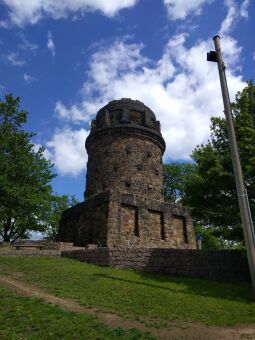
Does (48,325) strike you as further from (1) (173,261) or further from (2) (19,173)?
(2) (19,173)

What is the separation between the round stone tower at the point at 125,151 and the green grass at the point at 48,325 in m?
15.6

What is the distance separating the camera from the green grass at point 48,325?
612cm

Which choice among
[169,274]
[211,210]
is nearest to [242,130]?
[211,210]

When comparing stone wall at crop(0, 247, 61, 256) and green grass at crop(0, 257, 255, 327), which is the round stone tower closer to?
stone wall at crop(0, 247, 61, 256)

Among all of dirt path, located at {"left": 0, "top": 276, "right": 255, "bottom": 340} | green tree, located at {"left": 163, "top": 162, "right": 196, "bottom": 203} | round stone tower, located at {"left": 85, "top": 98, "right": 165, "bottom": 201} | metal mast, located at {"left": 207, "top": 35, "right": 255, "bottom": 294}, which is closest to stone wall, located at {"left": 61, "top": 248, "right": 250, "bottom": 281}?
metal mast, located at {"left": 207, "top": 35, "right": 255, "bottom": 294}

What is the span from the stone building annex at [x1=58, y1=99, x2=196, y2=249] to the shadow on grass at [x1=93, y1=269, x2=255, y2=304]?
505 cm

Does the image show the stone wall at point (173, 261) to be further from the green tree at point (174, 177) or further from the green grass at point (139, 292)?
the green tree at point (174, 177)

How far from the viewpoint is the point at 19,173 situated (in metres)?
21.8

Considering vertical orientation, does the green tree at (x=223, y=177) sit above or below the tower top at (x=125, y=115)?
below

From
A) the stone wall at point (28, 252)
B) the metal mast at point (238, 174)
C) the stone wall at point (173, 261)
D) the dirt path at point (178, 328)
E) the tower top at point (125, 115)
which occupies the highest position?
the tower top at point (125, 115)

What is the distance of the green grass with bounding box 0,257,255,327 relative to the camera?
27.7 feet

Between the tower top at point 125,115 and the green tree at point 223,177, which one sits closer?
the green tree at point 223,177

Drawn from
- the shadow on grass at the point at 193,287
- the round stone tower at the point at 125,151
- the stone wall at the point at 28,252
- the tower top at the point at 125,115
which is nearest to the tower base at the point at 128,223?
the round stone tower at the point at 125,151

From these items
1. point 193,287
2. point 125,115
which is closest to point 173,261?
point 193,287
